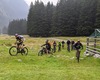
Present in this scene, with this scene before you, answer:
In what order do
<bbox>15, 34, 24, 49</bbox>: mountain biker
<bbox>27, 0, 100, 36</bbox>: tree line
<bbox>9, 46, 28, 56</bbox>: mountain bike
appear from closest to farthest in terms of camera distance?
<bbox>15, 34, 24, 49</bbox>: mountain biker < <bbox>9, 46, 28, 56</bbox>: mountain bike < <bbox>27, 0, 100, 36</bbox>: tree line

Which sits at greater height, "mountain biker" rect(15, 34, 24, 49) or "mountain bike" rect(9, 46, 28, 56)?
"mountain biker" rect(15, 34, 24, 49)

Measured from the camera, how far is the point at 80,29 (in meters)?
90.8

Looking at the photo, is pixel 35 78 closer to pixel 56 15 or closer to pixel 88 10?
pixel 88 10

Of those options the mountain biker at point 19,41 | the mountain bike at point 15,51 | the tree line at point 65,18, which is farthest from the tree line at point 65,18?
the mountain biker at point 19,41

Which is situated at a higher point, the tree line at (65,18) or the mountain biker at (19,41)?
the tree line at (65,18)

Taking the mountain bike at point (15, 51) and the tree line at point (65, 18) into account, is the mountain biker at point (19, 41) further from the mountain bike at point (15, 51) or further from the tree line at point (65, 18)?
the tree line at point (65, 18)

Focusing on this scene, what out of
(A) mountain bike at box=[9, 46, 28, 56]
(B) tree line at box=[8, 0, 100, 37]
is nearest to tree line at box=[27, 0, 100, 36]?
(B) tree line at box=[8, 0, 100, 37]

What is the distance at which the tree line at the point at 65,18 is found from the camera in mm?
89250

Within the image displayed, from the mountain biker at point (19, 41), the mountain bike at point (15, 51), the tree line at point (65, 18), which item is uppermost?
the tree line at point (65, 18)

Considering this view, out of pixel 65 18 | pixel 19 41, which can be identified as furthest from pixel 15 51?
pixel 65 18

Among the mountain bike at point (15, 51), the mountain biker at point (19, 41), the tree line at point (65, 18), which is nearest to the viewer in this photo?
the mountain biker at point (19, 41)

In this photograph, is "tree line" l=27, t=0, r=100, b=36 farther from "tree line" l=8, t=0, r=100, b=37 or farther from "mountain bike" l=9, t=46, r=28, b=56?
"mountain bike" l=9, t=46, r=28, b=56

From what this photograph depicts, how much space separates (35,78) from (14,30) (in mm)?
174791

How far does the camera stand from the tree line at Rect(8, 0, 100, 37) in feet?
293
